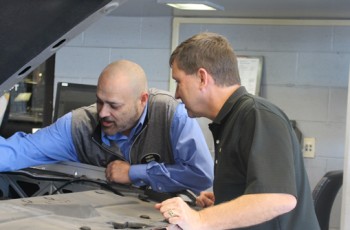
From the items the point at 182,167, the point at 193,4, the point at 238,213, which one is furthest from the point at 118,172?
the point at 193,4

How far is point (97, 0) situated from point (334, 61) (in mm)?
3427

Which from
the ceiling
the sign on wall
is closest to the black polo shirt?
the ceiling

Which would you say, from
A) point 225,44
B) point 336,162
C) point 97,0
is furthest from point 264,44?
point 97,0

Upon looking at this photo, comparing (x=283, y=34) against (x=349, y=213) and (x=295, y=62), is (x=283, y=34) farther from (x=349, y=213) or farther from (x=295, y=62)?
(x=349, y=213)

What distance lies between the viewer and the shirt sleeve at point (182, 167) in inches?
86.0

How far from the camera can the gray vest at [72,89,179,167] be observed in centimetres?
232

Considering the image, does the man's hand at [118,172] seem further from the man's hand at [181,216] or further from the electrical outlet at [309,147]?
the electrical outlet at [309,147]

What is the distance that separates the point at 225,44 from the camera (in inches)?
70.1

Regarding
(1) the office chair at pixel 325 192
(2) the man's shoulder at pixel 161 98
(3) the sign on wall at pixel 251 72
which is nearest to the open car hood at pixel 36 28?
(2) the man's shoulder at pixel 161 98

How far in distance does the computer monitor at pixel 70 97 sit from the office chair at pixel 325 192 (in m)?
1.29

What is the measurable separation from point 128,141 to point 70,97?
3.05ft

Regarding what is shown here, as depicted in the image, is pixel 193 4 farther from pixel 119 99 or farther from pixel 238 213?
pixel 238 213

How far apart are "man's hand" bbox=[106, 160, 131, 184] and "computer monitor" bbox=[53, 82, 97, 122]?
3.17 ft

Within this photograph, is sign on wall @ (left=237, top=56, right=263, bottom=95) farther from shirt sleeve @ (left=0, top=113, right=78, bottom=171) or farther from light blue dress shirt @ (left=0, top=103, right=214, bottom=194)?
shirt sleeve @ (left=0, top=113, right=78, bottom=171)
